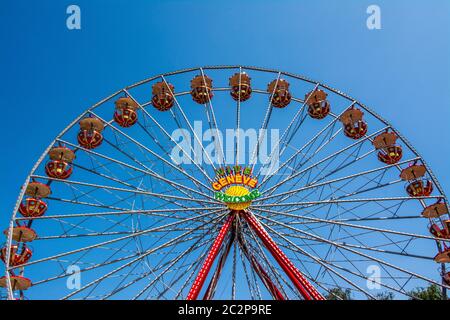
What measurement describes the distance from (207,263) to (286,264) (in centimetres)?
275

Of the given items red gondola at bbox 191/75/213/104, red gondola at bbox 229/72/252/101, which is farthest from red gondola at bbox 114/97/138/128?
red gondola at bbox 229/72/252/101

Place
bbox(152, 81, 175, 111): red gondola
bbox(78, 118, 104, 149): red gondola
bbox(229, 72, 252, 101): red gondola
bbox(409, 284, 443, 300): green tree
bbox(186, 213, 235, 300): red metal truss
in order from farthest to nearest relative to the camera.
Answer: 1. bbox(409, 284, 443, 300): green tree
2. bbox(229, 72, 252, 101): red gondola
3. bbox(152, 81, 175, 111): red gondola
4. bbox(78, 118, 104, 149): red gondola
5. bbox(186, 213, 235, 300): red metal truss

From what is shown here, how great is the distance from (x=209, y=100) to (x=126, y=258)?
8565 millimetres

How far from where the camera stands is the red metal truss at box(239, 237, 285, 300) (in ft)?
63.8

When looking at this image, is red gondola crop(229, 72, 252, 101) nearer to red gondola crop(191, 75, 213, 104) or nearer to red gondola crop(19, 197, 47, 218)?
red gondola crop(191, 75, 213, 104)

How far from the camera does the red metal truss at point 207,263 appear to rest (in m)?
15.4

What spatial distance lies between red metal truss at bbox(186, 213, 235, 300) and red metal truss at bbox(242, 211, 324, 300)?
2.53ft

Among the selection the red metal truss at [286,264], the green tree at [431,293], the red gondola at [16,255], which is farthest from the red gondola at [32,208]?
the green tree at [431,293]

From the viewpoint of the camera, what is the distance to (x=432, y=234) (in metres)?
19.2

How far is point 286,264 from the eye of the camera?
651 inches
